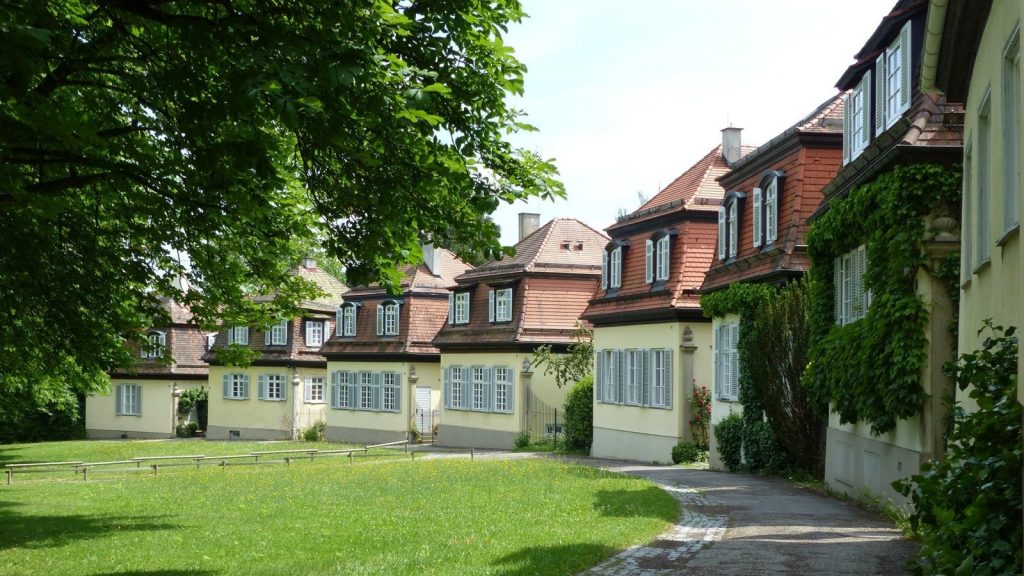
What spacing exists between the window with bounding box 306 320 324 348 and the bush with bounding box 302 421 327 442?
378cm

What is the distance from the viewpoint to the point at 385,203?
10.5m

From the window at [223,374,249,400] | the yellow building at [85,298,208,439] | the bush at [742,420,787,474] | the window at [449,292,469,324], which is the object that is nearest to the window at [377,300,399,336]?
the window at [449,292,469,324]

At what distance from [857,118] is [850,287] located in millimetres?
2631

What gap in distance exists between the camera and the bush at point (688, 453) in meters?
28.8

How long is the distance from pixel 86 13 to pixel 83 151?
2349 millimetres

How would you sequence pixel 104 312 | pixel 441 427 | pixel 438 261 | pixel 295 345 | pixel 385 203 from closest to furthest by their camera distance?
pixel 385 203 → pixel 104 312 → pixel 441 427 → pixel 438 261 → pixel 295 345

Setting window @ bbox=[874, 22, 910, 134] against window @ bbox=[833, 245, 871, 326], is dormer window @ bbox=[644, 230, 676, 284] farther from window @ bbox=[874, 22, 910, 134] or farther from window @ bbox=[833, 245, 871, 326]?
window @ bbox=[874, 22, 910, 134]

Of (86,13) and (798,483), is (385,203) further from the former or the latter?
(798,483)

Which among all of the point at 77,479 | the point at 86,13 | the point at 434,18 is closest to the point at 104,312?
the point at 86,13

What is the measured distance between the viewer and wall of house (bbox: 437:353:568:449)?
4050 cm

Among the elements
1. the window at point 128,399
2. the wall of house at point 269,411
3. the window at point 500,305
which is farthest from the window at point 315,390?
the window at point 500,305

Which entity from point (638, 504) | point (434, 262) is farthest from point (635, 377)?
point (434, 262)

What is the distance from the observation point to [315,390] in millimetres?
54688

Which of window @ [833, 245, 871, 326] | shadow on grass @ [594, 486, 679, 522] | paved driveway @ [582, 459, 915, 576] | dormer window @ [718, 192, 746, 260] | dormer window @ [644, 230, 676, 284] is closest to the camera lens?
paved driveway @ [582, 459, 915, 576]
